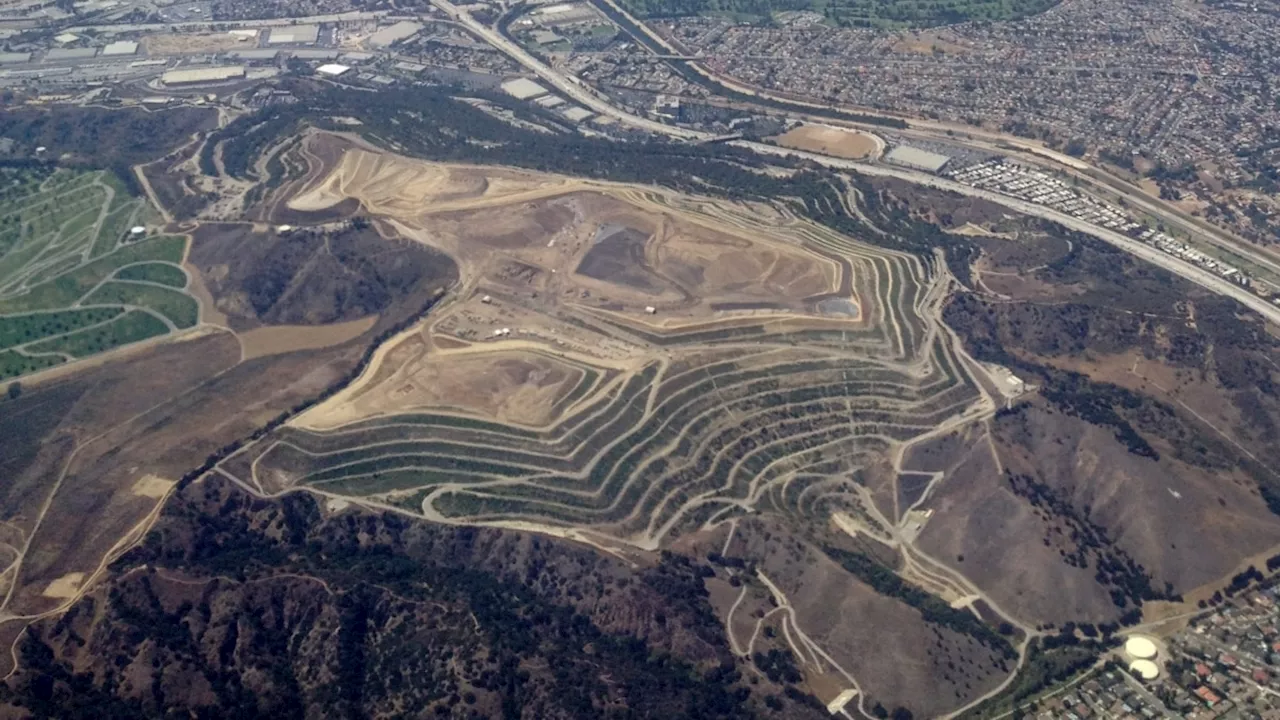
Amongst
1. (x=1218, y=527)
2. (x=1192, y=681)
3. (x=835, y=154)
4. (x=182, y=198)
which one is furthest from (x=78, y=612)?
(x=835, y=154)

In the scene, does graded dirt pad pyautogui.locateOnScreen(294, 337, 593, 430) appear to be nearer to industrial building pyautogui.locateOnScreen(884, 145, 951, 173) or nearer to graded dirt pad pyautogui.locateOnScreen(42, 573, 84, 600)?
graded dirt pad pyautogui.locateOnScreen(42, 573, 84, 600)

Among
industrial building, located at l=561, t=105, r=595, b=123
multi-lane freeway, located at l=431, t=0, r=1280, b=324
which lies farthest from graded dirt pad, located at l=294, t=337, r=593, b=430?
industrial building, located at l=561, t=105, r=595, b=123

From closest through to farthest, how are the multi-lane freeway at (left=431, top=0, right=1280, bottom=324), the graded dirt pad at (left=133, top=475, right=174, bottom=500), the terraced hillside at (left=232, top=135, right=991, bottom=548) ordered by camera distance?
the graded dirt pad at (left=133, top=475, right=174, bottom=500) < the terraced hillside at (left=232, top=135, right=991, bottom=548) < the multi-lane freeway at (left=431, top=0, right=1280, bottom=324)

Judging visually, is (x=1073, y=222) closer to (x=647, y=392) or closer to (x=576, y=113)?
(x=647, y=392)

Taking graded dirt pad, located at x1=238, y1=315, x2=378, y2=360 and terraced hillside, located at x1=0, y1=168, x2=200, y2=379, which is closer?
graded dirt pad, located at x1=238, y1=315, x2=378, y2=360

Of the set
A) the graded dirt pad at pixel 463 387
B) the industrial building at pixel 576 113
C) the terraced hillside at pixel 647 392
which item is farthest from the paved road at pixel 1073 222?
the graded dirt pad at pixel 463 387

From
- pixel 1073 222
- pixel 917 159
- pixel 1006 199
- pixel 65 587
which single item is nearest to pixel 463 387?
pixel 65 587

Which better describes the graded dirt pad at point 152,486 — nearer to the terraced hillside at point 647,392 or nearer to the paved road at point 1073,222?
the terraced hillside at point 647,392

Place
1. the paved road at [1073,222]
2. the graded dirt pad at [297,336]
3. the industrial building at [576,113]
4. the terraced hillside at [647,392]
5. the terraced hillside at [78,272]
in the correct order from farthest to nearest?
the industrial building at [576,113] → the paved road at [1073,222] → the terraced hillside at [78,272] → the graded dirt pad at [297,336] → the terraced hillside at [647,392]
